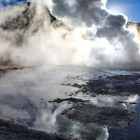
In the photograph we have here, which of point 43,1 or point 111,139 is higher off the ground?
point 43,1

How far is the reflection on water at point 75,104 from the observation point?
1991cm

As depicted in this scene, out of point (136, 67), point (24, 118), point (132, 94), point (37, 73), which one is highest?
point (136, 67)

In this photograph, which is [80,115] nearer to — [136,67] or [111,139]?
[111,139]

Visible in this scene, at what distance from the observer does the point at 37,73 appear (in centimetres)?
4278

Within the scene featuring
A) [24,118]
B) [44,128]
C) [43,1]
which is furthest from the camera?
[43,1]

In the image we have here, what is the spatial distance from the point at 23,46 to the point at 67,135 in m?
39.4

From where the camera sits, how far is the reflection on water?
19.9 metres

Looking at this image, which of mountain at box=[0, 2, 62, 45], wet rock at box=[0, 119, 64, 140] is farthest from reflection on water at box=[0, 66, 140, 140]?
mountain at box=[0, 2, 62, 45]

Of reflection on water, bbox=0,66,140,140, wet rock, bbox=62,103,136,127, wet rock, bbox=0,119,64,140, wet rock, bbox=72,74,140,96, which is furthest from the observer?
wet rock, bbox=72,74,140,96

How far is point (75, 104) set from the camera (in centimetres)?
2583

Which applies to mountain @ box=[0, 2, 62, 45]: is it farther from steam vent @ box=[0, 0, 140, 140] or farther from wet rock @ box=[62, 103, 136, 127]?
wet rock @ box=[62, 103, 136, 127]

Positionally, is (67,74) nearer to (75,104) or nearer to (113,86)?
(113,86)

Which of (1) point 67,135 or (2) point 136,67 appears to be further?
(2) point 136,67

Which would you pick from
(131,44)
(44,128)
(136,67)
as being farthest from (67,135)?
(131,44)
